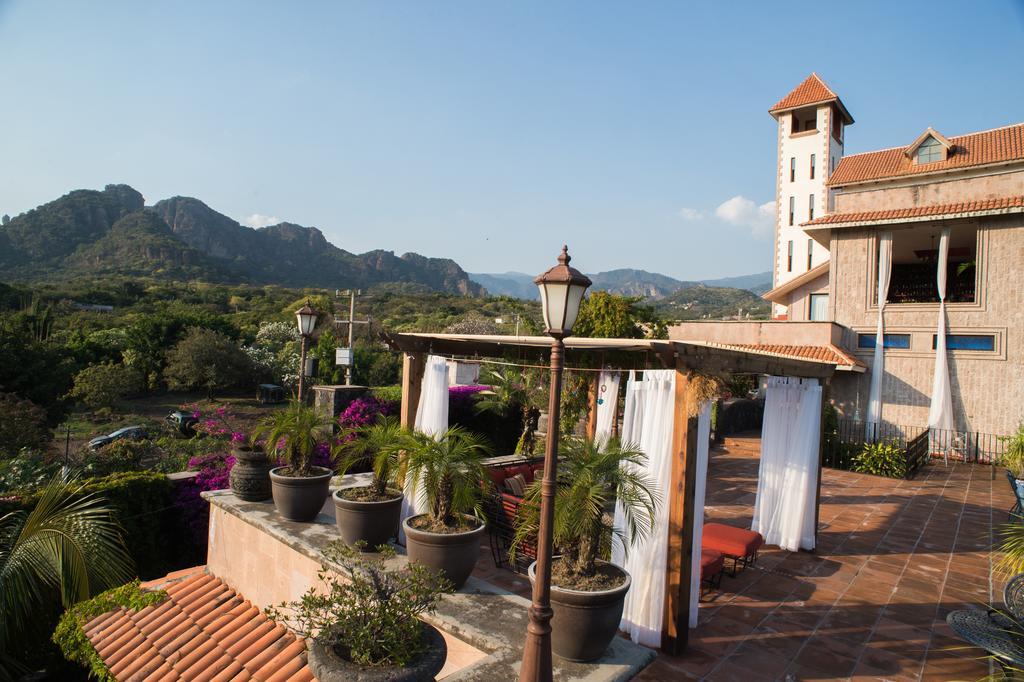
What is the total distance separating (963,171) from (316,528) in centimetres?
1912

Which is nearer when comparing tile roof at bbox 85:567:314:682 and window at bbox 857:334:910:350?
tile roof at bbox 85:567:314:682

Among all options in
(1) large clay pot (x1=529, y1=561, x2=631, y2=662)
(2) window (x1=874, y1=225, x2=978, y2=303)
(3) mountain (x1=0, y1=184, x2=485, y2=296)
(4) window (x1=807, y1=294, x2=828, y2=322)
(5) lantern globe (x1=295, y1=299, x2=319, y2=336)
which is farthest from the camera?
(3) mountain (x1=0, y1=184, x2=485, y2=296)

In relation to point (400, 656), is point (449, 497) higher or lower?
higher

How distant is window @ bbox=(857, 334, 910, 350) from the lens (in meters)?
16.4

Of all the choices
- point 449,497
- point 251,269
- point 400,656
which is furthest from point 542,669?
point 251,269

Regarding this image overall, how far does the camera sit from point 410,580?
362cm

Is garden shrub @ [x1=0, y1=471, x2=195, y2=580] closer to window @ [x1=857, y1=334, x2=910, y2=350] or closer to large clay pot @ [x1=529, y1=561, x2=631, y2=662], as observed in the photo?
large clay pot @ [x1=529, y1=561, x2=631, y2=662]

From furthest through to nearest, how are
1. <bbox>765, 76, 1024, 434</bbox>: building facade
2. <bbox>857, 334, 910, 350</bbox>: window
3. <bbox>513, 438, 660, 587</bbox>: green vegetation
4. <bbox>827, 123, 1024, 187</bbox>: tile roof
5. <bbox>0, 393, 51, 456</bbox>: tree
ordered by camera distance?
<bbox>857, 334, 910, 350</bbox>: window
<bbox>827, 123, 1024, 187</bbox>: tile roof
<bbox>765, 76, 1024, 434</bbox>: building facade
<bbox>0, 393, 51, 456</bbox>: tree
<bbox>513, 438, 660, 587</bbox>: green vegetation

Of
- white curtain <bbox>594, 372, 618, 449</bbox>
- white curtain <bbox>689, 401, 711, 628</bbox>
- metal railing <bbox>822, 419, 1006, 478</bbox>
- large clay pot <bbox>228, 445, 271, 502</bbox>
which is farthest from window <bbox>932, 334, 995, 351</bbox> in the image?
large clay pot <bbox>228, 445, 271, 502</bbox>

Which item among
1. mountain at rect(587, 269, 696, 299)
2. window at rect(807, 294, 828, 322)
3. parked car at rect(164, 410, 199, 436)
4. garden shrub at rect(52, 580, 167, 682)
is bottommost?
garden shrub at rect(52, 580, 167, 682)

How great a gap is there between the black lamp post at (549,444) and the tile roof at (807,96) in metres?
32.8

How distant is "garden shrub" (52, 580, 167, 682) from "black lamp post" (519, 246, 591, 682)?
18.2 ft

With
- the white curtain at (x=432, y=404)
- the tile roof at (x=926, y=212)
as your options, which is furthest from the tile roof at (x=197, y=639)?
the tile roof at (x=926, y=212)

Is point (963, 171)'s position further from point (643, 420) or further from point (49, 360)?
point (49, 360)
